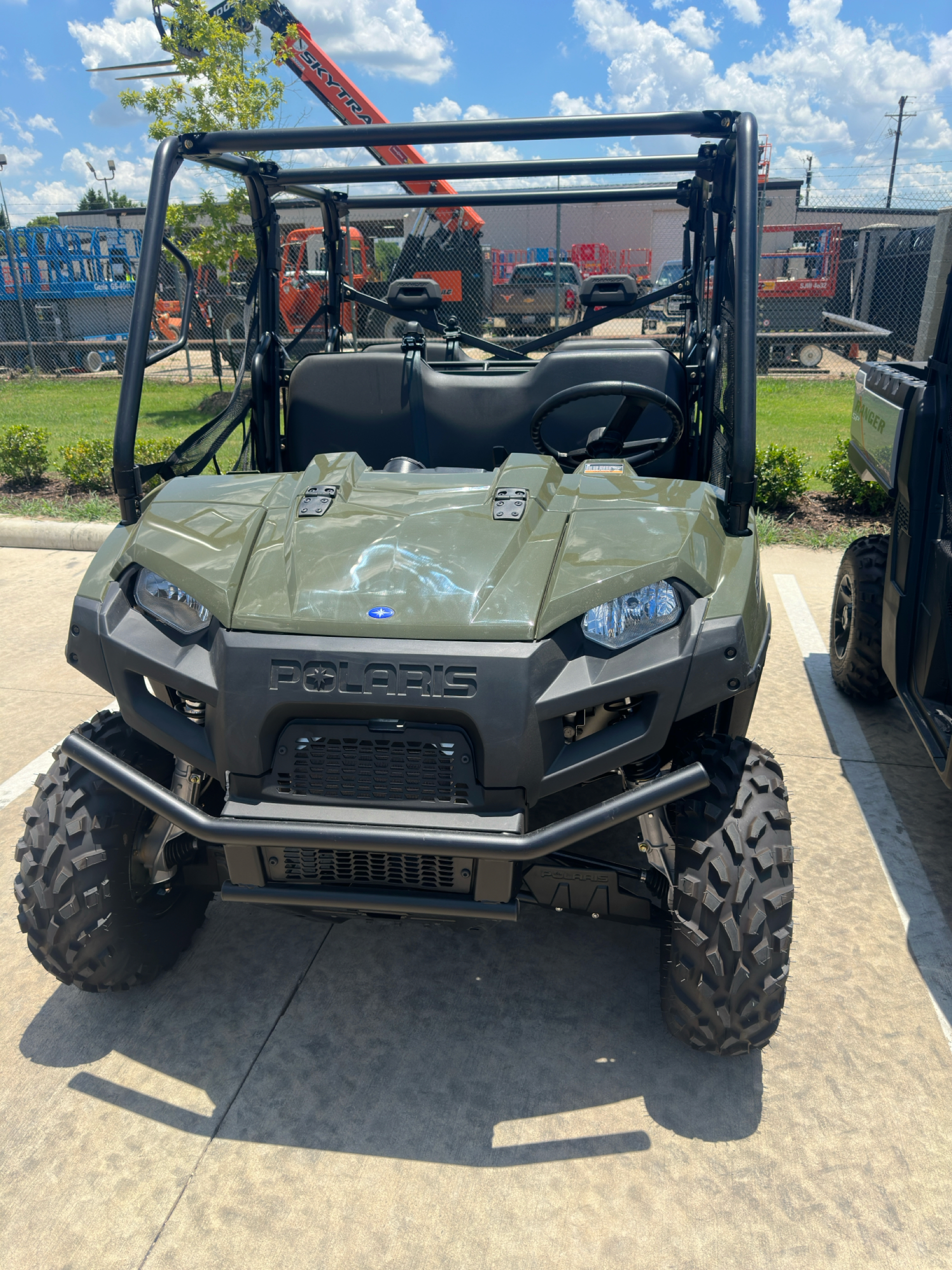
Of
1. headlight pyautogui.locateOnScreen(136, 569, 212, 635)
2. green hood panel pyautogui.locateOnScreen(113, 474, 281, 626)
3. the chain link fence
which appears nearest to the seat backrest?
green hood panel pyautogui.locateOnScreen(113, 474, 281, 626)

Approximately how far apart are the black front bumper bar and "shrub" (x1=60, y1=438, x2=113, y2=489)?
242 inches

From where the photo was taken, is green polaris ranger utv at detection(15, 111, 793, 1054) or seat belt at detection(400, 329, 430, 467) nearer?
green polaris ranger utv at detection(15, 111, 793, 1054)

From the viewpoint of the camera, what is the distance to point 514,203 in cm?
408

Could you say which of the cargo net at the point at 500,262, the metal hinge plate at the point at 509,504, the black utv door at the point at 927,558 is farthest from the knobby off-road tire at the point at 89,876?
the cargo net at the point at 500,262

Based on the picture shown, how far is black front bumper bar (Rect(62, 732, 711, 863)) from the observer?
1829mm

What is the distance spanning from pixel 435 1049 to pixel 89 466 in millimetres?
6349

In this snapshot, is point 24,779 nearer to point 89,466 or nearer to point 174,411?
point 89,466

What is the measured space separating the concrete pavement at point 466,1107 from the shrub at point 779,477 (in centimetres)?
421

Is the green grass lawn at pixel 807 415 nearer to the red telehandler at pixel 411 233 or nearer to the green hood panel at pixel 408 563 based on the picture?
the red telehandler at pixel 411 233

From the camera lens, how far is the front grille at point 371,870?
1959 mm

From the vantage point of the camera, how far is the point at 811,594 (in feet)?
17.8

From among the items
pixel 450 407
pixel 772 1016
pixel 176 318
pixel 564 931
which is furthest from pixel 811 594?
pixel 176 318

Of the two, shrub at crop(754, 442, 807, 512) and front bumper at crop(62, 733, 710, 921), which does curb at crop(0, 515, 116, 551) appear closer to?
shrub at crop(754, 442, 807, 512)

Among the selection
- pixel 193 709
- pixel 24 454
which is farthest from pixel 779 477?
pixel 24 454
